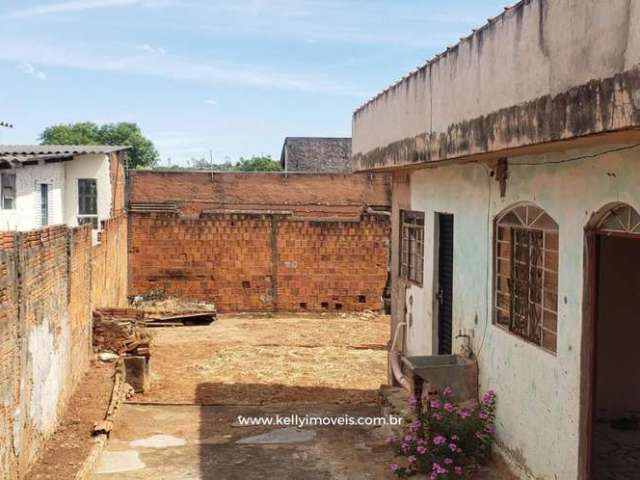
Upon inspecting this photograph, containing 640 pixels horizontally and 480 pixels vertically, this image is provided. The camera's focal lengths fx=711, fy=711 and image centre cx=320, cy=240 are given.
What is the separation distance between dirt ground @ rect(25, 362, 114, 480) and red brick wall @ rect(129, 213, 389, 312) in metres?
8.76

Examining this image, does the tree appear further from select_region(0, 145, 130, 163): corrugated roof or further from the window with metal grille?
the window with metal grille

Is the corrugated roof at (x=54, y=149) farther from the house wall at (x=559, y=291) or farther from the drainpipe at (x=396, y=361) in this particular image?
the house wall at (x=559, y=291)

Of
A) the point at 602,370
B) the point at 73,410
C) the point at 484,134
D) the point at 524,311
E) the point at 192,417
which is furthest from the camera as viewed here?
the point at 192,417

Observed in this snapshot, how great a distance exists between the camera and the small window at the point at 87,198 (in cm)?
1942

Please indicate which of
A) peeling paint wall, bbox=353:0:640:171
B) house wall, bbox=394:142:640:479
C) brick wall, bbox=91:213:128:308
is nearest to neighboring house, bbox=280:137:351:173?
brick wall, bbox=91:213:128:308

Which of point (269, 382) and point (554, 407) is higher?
point (554, 407)

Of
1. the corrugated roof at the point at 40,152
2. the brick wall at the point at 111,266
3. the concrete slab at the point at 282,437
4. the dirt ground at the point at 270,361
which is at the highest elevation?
the corrugated roof at the point at 40,152

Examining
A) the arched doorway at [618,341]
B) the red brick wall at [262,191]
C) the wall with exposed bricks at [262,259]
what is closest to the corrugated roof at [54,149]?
the wall with exposed bricks at [262,259]

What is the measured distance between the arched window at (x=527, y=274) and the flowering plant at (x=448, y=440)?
0.91 m

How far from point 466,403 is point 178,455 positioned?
10.5ft

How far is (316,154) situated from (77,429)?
27.7 meters

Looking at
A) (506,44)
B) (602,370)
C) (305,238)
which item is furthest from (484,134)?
(305,238)

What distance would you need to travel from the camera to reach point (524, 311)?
20.9 ft

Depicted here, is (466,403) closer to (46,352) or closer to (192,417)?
(192,417)
